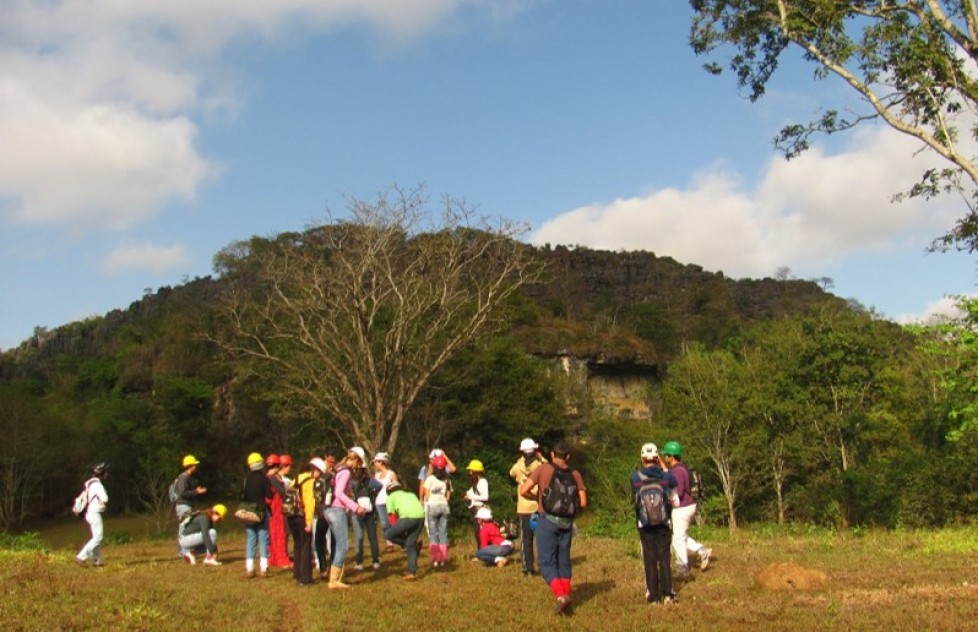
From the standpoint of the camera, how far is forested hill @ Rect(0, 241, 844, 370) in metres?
72.4

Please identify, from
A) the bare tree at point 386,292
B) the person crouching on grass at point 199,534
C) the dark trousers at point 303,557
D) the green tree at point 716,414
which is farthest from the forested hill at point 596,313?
the dark trousers at point 303,557

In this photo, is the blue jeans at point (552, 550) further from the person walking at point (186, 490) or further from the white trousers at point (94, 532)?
the white trousers at point (94, 532)

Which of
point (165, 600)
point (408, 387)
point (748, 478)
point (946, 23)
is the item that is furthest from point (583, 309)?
point (165, 600)

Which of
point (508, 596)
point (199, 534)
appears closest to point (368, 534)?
point (199, 534)

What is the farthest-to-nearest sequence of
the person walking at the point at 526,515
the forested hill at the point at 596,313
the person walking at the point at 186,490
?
the forested hill at the point at 596,313
the person walking at the point at 186,490
the person walking at the point at 526,515

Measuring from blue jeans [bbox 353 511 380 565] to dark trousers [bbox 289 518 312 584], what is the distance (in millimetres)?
1555

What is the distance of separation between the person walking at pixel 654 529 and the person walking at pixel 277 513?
18.5 feet

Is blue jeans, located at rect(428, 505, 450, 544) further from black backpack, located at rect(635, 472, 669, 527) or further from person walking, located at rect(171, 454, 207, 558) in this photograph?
person walking, located at rect(171, 454, 207, 558)

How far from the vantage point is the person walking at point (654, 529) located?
384 inches

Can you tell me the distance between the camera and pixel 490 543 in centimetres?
1434

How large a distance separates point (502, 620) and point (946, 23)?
13.6 m

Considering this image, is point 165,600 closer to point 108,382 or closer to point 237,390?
point 237,390

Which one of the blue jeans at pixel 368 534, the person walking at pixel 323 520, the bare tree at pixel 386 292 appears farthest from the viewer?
Result: the bare tree at pixel 386 292

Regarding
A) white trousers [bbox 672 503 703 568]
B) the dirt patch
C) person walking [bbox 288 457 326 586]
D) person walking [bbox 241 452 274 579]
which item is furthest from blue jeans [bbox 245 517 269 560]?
the dirt patch
